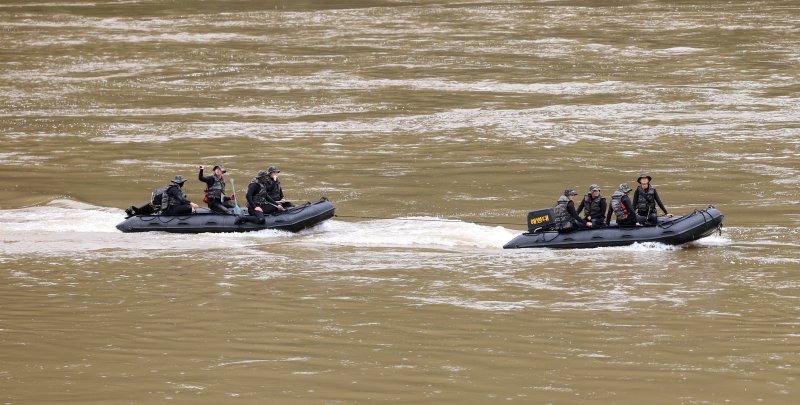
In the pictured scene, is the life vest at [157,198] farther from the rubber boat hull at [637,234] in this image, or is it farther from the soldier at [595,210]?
the soldier at [595,210]

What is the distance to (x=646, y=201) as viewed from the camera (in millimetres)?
22781

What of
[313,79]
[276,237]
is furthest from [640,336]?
[313,79]

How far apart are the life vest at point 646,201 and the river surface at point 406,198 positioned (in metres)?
0.79

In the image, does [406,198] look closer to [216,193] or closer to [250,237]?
[216,193]

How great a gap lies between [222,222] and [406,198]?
4858mm

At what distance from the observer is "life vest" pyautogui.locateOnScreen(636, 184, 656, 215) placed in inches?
893

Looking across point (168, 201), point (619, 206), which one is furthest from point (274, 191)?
point (619, 206)

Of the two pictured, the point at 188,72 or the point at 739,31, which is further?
the point at 739,31

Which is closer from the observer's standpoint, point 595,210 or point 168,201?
point 595,210

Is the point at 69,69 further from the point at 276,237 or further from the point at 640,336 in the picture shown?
the point at 640,336

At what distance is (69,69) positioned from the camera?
50.7m

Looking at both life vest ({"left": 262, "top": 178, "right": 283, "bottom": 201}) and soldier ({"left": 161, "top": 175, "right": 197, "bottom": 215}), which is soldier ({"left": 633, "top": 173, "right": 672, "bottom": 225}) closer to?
life vest ({"left": 262, "top": 178, "right": 283, "bottom": 201})

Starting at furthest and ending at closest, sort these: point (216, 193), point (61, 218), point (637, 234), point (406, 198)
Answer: point (406, 198), point (61, 218), point (216, 193), point (637, 234)

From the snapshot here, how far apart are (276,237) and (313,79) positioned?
73.4ft
